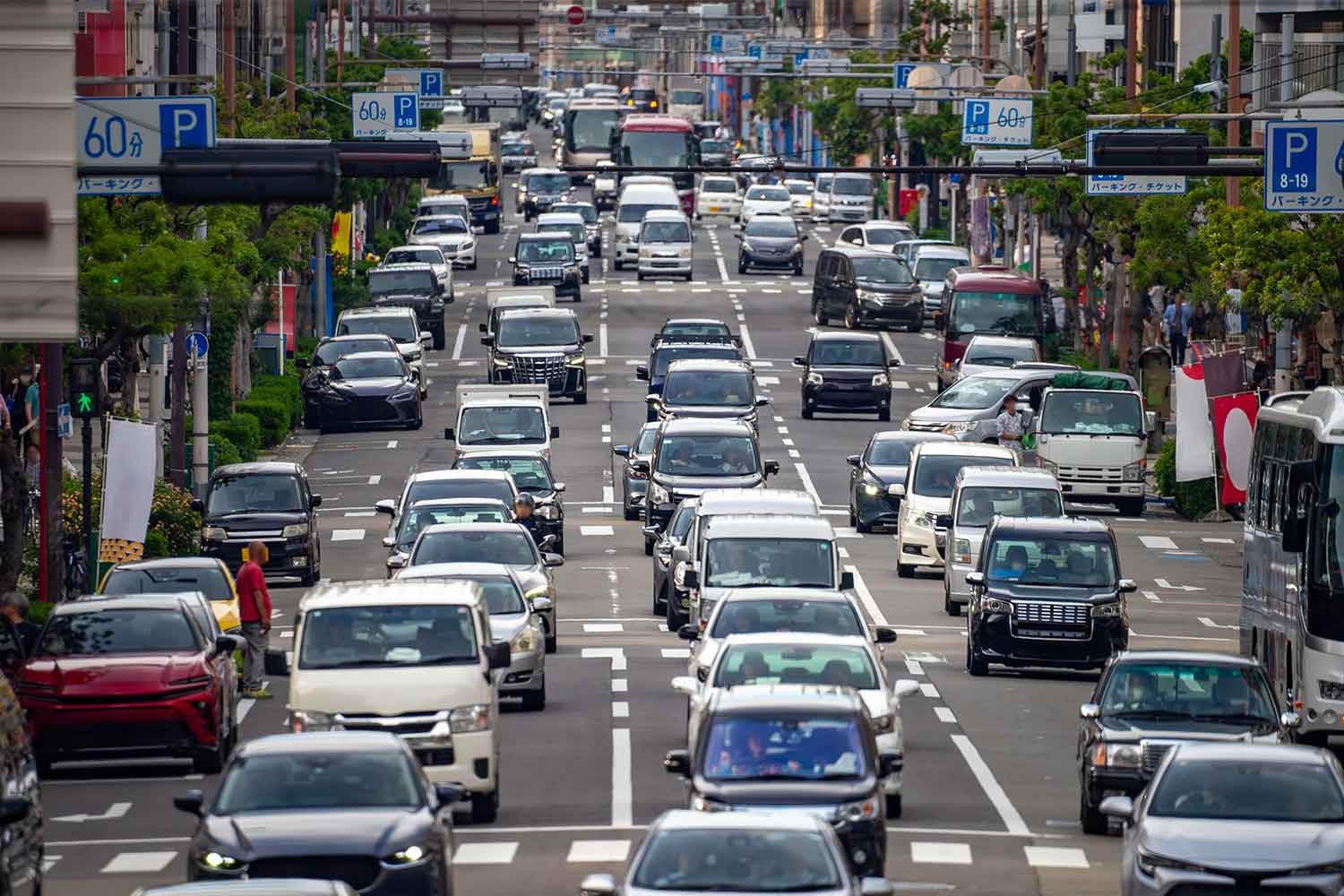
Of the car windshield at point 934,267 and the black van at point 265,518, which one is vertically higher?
→ the car windshield at point 934,267

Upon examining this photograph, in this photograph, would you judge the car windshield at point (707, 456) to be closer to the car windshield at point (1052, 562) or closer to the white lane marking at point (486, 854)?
the car windshield at point (1052, 562)

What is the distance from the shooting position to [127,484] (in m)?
35.1

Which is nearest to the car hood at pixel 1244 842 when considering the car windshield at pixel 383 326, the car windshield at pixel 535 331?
the car windshield at pixel 535 331

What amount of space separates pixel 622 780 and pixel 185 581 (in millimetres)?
7925

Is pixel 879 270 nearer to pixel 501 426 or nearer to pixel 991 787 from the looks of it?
pixel 501 426

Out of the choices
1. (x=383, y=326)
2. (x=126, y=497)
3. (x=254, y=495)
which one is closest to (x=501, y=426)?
(x=254, y=495)

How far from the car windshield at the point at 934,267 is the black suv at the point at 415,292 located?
43.4 ft

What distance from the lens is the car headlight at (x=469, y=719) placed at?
73.4ft

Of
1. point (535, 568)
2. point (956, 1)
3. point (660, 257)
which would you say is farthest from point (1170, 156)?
→ point (956, 1)

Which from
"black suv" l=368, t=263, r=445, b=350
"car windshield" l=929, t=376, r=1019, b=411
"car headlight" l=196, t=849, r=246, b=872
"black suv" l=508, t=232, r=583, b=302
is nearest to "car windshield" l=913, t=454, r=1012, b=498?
"car windshield" l=929, t=376, r=1019, b=411

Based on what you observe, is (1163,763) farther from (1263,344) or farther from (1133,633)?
(1263,344)

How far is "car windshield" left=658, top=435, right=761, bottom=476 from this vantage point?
4038cm

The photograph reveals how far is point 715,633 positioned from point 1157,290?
4859 centimetres

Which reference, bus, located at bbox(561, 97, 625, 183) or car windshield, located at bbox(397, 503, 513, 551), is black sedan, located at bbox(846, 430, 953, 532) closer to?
car windshield, located at bbox(397, 503, 513, 551)
